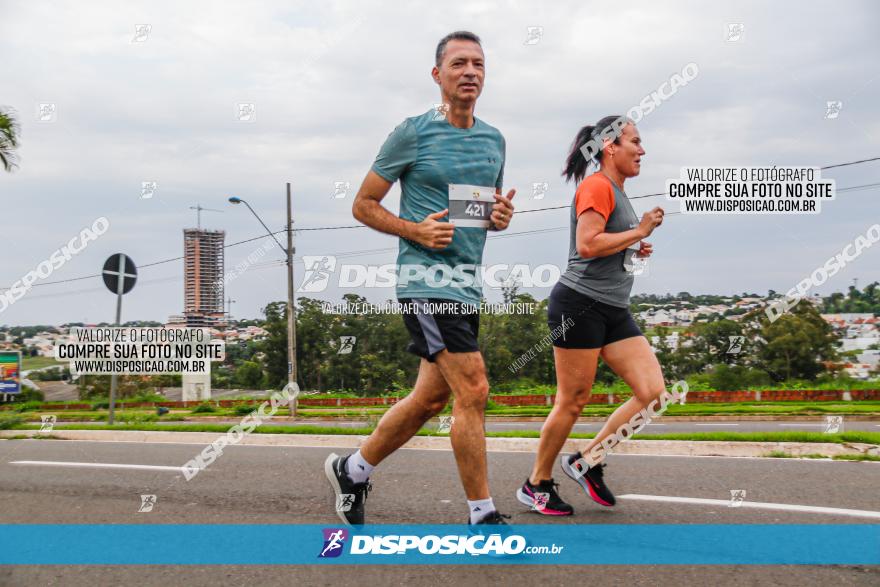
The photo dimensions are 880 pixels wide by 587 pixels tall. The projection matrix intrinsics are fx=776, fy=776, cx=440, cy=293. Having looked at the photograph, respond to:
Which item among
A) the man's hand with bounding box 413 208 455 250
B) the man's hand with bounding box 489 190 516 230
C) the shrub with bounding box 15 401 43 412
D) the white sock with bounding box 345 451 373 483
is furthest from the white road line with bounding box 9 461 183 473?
the shrub with bounding box 15 401 43 412

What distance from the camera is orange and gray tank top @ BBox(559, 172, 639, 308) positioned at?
12.8 feet

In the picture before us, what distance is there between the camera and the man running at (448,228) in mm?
3117

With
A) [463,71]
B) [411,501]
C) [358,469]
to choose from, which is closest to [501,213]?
[463,71]

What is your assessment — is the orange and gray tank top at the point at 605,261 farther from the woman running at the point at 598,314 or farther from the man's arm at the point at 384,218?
the man's arm at the point at 384,218

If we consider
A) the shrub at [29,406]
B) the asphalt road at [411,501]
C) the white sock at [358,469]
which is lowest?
the shrub at [29,406]

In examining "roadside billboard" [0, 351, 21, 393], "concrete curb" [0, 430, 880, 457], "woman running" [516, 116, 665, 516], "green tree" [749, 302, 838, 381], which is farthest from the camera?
"roadside billboard" [0, 351, 21, 393]

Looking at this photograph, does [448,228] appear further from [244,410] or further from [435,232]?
[244,410]

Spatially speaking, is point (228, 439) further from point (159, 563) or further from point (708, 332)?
point (708, 332)

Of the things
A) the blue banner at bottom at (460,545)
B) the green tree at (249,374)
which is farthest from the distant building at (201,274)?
the blue banner at bottom at (460,545)

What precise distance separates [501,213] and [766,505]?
1.98 metres

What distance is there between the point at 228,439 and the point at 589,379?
6694 mm

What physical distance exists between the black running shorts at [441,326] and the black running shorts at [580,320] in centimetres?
80

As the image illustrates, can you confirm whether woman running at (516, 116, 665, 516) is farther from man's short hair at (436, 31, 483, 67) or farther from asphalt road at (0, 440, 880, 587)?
man's short hair at (436, 31, 483, 67)

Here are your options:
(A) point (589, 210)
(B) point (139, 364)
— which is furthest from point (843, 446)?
(B) point (139, 364)
